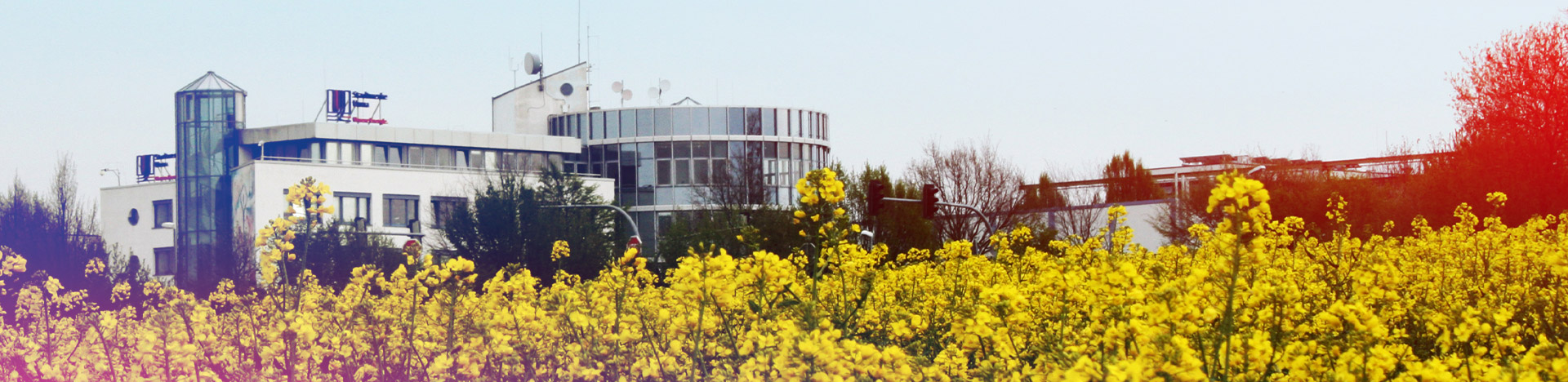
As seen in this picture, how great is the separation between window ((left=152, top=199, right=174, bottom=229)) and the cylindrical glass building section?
4575 millimetres

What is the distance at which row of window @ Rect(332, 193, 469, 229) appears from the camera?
4575 cm

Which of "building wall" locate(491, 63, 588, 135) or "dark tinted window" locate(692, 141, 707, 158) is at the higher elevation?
"building wall" locate(491, 63, 588, 135)

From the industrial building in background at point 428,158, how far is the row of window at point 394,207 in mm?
45

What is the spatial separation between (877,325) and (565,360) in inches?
75.8

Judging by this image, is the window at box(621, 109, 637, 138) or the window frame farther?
the window at box(621, 109, 637, 138)

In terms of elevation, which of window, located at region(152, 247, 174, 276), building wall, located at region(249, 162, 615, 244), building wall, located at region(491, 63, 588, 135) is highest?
building wall, located at region(491, 63, 588, 135)

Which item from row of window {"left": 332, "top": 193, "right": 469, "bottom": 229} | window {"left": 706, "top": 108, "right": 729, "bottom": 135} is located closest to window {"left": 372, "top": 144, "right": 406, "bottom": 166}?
row of window {"left": 332, "top": 193, "right": 469, "bottom": 229}

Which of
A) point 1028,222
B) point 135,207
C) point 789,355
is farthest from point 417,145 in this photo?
point 789,355

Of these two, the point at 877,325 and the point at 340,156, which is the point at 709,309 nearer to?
the point at 877,325

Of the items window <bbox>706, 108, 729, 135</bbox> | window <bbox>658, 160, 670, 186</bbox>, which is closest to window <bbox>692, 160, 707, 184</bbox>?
window <bbox>658, 160, 670, 186</bbox>

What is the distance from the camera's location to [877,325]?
6.61m

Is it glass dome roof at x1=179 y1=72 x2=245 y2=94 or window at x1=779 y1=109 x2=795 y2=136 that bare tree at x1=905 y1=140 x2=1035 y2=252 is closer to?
window at x1=779 y1=109 x2=795 y2=136

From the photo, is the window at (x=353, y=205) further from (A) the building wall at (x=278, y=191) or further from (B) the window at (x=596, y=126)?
(B) the window at (x=596, y=126)

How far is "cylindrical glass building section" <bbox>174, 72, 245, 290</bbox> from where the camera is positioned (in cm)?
4438
